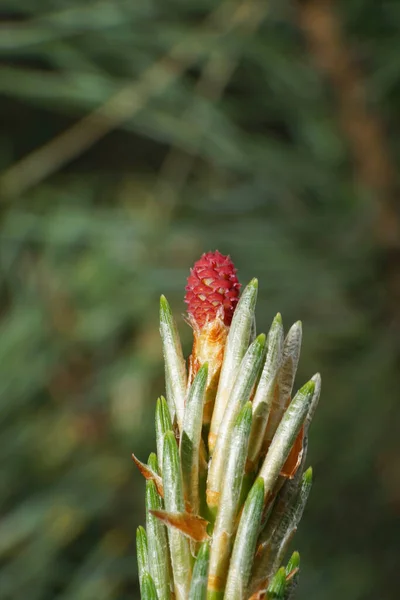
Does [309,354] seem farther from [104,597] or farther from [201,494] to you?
[201,494]

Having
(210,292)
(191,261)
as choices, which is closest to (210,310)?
(210,292)

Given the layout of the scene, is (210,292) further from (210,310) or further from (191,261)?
(191,261)

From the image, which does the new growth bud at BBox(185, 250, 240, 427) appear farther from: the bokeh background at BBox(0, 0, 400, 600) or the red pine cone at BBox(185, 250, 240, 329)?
the bokeh background at BBox(0, 0, 400, 600)

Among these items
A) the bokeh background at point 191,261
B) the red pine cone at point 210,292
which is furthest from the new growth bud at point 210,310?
the bokeh background at point 191,261

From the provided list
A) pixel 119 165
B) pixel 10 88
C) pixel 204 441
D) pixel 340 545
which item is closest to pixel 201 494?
pixel 204 441

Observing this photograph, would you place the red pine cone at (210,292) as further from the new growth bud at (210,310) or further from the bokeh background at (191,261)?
the bokeh background at (191,261)
